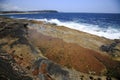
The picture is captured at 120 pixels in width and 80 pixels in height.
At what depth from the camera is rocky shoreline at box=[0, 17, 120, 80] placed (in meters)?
4.55

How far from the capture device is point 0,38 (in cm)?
648

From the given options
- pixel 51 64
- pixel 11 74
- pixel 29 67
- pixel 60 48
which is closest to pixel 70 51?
pixel 60 48

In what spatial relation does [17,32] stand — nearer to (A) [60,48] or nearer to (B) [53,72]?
(A) [60,48]

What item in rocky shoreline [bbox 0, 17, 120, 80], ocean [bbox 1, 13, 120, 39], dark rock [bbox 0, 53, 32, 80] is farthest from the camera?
ocean [bbox 1, 13, 120, 39]

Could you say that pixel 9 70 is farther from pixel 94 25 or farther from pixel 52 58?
pixel 94 25

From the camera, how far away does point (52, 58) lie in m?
5.50

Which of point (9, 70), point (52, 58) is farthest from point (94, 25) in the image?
point (9, 70)

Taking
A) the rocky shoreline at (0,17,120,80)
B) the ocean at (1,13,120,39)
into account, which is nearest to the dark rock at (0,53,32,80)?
the rocky shoreline at (0,17,120,80)

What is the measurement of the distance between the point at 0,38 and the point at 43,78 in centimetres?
302

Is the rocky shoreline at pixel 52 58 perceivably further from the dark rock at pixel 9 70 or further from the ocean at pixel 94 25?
the ocean at pixel 94 25

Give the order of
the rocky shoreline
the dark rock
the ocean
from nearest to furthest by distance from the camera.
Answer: the dark rock, the rocky shoreline, the ocean

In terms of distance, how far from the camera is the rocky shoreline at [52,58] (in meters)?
4.55

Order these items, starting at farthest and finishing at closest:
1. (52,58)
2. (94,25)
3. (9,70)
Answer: (94,25) → (52,58) → (9,70)

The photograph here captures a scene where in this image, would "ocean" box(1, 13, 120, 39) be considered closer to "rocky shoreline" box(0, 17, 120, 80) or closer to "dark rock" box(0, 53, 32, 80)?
"rocky shoreline" box(0, 17, 120, 80)
